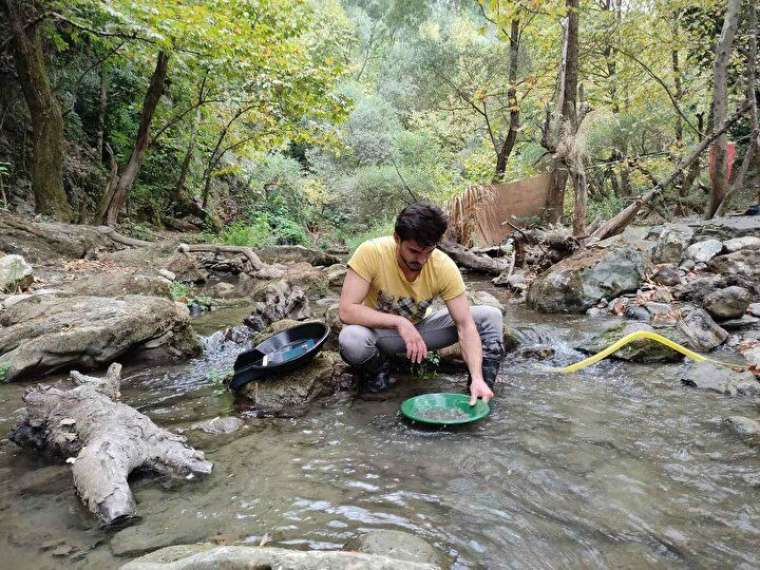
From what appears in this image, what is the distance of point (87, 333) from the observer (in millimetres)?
3684

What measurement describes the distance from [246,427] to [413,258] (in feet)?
4.38

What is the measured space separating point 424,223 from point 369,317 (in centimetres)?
68

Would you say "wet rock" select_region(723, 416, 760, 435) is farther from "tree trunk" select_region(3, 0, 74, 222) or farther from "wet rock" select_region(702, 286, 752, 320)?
"tree trunk" select_region(3, 0, 74, 222)

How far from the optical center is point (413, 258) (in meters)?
2.78

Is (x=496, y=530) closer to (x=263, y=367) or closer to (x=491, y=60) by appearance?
(x=263, y=367)

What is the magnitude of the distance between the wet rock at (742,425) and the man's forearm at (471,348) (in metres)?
1.30

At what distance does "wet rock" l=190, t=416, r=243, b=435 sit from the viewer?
8.78 ft

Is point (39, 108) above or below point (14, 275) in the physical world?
above

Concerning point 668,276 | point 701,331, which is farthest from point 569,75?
point 701,331

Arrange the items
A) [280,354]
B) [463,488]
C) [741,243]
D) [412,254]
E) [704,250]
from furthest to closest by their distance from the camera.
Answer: [704,250] → [741,243] → [280,354] → [412,254] → [463,488]

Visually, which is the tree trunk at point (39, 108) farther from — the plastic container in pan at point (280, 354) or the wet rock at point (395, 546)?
the wet rock at point (395, 546)

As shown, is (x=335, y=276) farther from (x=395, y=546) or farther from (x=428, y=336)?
(x=395, y=546)

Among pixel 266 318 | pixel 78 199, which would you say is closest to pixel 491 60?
pixel 78 199

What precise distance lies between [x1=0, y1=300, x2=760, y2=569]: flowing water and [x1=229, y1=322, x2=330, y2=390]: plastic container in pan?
270 mm
